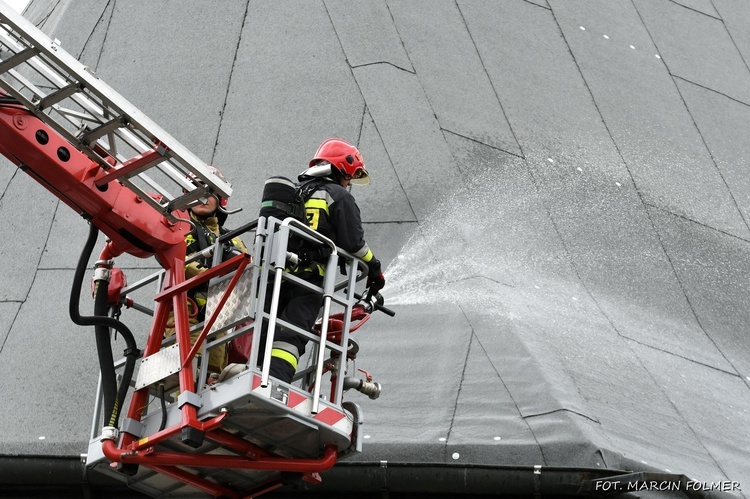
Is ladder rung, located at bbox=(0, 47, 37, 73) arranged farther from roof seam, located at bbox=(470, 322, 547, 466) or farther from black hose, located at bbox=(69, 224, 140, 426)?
roof seam, located at bbox=(470, 322, 547, 466)

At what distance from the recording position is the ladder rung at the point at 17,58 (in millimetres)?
5648

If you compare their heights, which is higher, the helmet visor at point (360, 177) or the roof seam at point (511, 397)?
the helmet visor at point (360, 177)

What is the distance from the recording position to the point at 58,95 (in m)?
5.77

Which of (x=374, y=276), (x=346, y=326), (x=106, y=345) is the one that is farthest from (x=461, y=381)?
(x=106, y=345)

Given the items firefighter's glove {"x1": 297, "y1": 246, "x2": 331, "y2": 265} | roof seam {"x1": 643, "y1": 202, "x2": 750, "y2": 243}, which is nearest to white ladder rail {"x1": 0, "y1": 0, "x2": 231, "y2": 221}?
firefighter's glove {"x1": 297, "y1": 246, "x2": 331, "y2": 265}

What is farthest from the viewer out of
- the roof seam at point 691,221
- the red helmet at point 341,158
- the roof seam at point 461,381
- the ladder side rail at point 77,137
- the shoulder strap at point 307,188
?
the roof seam at point 691,221

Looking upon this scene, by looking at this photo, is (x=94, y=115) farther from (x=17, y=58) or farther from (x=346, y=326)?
(x=346, y=326)

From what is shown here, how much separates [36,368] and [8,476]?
103 cm

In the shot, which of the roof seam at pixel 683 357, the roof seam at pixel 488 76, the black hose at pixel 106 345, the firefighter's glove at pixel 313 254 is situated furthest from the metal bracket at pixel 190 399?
the roof seam at pixel 488 76

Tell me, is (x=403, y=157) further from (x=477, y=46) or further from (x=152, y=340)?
(x=152, y=340)

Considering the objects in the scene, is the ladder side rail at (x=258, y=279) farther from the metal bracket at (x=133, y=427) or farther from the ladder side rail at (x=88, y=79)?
the metal bracket at (x=133, y=427)

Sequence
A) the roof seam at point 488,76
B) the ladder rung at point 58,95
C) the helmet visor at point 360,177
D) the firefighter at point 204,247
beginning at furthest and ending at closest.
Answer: the roof seam at point 488,76
the helmet visor at point 360,177
the firefighter at point 204,247
the ladder rung at point 58,95

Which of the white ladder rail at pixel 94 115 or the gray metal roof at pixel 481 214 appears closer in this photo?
the white ladder rail at pixel 94 115

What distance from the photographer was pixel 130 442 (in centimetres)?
589
